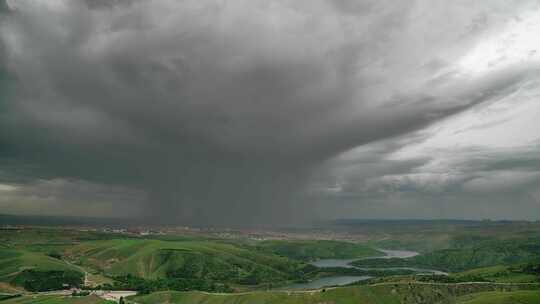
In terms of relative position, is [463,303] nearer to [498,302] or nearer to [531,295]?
[498,302]

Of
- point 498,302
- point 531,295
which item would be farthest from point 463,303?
point 531,295
